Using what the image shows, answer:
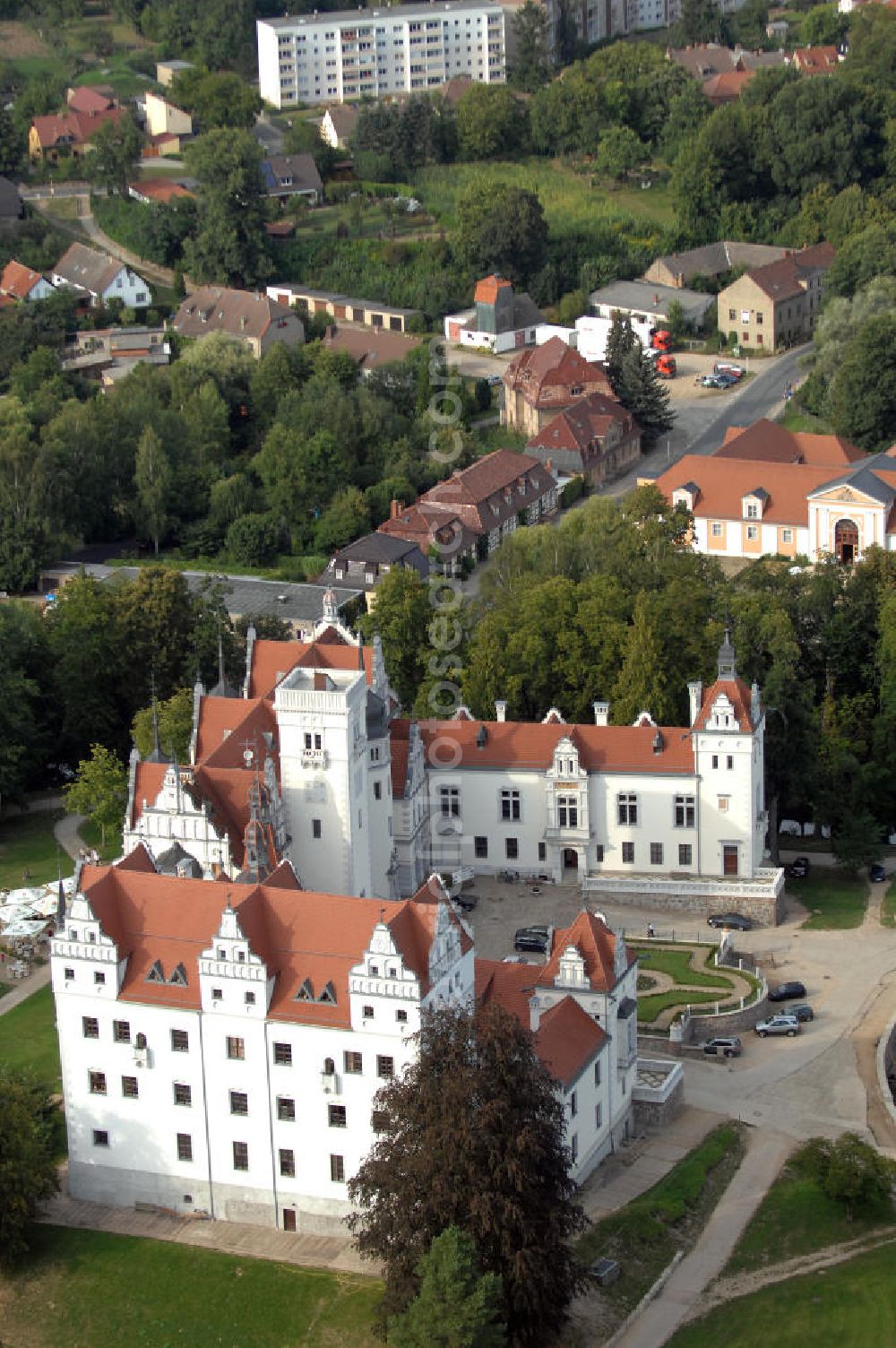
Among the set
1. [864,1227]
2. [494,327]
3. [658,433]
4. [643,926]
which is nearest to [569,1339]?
[864,1227]

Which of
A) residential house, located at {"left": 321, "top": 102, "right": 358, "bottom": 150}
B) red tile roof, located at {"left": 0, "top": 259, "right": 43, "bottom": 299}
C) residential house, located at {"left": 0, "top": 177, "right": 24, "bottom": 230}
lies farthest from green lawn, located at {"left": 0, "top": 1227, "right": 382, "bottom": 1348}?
residential house, located at {"left": 321, "top": 102, "right": 358, "bottom": 150}

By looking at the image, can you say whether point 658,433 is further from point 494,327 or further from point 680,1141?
point 680,1141

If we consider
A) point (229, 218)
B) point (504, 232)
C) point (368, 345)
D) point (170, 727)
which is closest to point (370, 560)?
point (170, 727)

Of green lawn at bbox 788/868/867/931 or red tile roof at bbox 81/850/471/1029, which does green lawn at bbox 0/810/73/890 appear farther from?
green lawn at bbox 788/868/867/931

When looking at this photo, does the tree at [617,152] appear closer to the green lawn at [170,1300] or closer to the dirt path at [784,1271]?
the dirt path at [784,1271]

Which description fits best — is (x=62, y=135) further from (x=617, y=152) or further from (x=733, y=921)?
(x=733, y=921)

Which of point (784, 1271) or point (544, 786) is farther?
point (544, 786)
